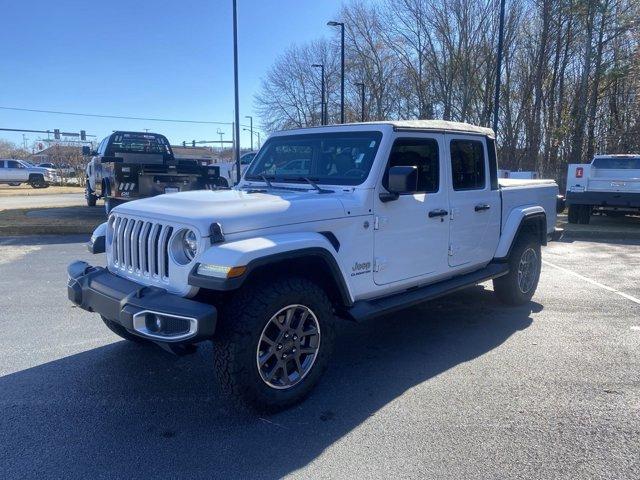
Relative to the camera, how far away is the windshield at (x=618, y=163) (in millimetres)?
12947

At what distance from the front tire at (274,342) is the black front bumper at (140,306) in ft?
0.77

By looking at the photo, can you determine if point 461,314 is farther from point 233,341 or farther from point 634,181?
point 634,181

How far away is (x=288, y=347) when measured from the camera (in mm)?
3557

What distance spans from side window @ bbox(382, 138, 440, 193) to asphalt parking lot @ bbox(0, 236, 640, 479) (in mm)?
1500

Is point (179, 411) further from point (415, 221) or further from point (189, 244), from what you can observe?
point (415, 221)

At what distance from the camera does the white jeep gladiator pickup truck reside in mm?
3242

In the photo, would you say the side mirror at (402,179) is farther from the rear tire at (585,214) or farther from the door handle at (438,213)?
the rear tire at (585,214)

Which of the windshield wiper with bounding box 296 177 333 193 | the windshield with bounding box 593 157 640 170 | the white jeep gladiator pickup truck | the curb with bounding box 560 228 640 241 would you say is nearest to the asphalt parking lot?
the white jeep gladiator pickup truck

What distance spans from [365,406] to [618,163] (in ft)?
40.4

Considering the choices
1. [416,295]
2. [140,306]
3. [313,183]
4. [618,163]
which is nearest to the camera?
[140,306]

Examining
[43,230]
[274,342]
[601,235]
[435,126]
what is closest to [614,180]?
[601,235]

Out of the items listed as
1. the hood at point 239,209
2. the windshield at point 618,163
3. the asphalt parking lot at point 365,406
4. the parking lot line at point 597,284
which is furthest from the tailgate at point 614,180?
the hood at point 239,209

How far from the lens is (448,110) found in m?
29.9

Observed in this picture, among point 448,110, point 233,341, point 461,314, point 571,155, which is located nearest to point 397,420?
point 233,341
